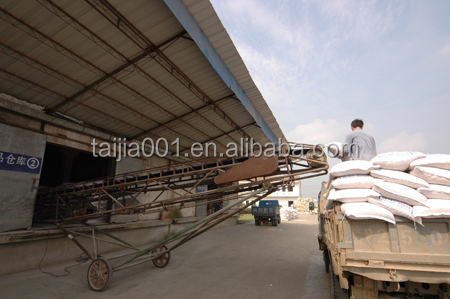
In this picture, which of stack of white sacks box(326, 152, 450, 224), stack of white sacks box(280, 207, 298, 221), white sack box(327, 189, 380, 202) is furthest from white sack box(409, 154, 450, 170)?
stack of white sacks box(280, 207, 298, 221)

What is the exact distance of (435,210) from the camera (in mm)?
2908

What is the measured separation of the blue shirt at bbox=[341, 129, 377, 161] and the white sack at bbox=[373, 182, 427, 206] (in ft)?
3.07

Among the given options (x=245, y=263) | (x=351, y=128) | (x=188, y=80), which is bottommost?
(x=245, y=263)

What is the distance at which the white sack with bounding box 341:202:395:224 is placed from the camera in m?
2.97

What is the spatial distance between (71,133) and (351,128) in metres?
9.82

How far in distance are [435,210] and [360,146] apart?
1.54 meters

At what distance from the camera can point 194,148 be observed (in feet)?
48.7

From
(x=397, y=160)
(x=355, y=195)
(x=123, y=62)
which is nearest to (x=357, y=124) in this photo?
(x=397, y=160)

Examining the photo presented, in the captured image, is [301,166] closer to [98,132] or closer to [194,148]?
[98,132]

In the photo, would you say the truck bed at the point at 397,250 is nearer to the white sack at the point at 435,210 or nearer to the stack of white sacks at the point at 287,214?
the white sack at the point at 435,210

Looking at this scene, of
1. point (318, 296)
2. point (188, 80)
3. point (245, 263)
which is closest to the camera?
point (318, 296)

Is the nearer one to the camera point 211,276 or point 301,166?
point 301,166

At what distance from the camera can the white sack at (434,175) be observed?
10.4ft

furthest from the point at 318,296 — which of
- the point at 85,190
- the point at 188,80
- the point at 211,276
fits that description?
the point at 188,80
